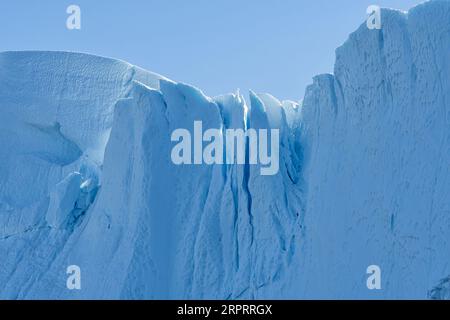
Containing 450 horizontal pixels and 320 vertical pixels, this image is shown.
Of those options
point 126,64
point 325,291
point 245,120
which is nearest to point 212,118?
point 245,120

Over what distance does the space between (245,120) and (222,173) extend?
97cm

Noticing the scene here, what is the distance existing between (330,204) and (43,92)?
250 inches

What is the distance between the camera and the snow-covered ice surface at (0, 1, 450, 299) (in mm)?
9227

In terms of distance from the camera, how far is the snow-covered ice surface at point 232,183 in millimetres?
9227

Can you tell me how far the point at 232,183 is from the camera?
11852 millimetres
